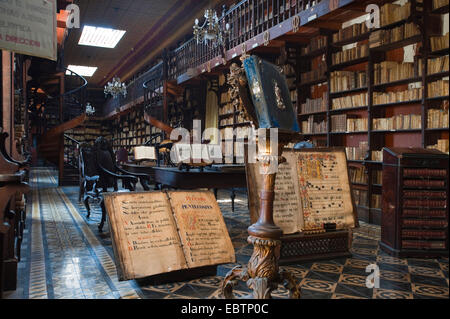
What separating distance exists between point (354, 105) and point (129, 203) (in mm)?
4598

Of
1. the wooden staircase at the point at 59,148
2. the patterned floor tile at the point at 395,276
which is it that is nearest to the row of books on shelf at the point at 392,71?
the patterned floor tile at the point at 395,276

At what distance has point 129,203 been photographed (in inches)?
109

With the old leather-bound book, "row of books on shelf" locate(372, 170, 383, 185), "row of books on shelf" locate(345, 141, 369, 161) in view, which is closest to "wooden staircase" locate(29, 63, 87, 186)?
"row of books on shelf" locate(345, 141, 369, 161)

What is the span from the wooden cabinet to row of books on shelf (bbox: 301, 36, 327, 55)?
3728mm

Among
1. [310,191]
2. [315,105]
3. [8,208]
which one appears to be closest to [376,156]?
[315,105]

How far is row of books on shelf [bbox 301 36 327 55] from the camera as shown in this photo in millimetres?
6736

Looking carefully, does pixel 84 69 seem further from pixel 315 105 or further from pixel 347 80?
pixel 347 80

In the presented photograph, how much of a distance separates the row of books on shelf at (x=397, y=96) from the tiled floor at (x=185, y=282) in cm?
201

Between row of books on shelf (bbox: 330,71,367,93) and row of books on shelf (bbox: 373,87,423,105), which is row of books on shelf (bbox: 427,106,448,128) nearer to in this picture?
row of books on shelf (bbox: 373,87,423,105)

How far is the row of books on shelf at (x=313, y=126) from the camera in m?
6.80

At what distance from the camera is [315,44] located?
695 cm
